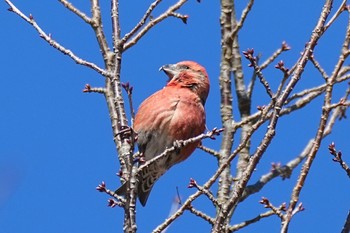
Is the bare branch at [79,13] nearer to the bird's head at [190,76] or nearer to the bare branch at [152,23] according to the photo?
the bare branch at [152,23]

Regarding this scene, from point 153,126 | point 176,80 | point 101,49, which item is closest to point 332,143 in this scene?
point 101,49

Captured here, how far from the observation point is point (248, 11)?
22.8ft

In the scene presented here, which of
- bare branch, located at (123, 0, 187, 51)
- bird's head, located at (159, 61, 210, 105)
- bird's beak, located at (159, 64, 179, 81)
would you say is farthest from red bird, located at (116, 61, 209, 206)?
bare branch, located at (123, 0, 187, 51)

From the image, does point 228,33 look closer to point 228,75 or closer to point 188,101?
point 228,75

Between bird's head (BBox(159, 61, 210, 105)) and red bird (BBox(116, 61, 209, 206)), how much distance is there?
0.22 ft

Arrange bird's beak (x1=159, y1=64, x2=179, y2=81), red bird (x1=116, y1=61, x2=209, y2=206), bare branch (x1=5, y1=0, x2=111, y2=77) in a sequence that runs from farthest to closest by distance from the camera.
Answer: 1. bird's beak (x1=159, y1=64, x2=179, y2=81)
2. red bird (x1=116, y1=61, x2=209, y2=206)
3. bare branch (x1=5, y1=0, x2=111, y2=77)

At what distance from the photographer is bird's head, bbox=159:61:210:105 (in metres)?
7.30

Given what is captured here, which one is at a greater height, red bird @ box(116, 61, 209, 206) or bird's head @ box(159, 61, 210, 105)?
bird's head @ box(159, 61, 210, 105)

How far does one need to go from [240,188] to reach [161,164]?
2787 millimetres

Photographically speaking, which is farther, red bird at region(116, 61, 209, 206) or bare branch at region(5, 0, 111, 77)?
red bird at region(116, 61, 209, 206)

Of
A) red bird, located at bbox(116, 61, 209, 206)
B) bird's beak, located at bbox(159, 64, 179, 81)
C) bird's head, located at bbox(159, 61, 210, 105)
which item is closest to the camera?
A: red bird, located at bbox(116, 61, 209, 206)

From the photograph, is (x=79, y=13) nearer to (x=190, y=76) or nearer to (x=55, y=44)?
(x=55, y=44)

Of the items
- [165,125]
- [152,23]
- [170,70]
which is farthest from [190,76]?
[152,23]

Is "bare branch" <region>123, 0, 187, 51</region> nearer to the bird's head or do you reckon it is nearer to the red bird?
the red bird
